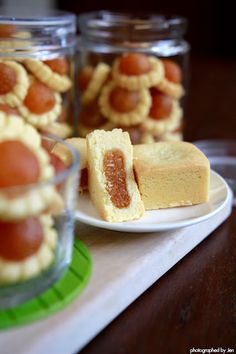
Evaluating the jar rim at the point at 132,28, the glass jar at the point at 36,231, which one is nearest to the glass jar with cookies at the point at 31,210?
the glass jar at the point at 36,231

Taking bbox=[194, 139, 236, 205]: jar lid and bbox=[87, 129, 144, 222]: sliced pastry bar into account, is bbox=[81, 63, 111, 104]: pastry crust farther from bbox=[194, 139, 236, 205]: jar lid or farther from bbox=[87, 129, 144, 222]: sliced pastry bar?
bbox=[87, 129, 144, 222]: sliced pastry bar

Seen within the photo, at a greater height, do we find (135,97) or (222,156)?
(135,97)

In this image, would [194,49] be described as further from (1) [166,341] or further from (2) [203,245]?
(1) [166,341]

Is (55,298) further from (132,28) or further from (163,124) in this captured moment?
(132,28)

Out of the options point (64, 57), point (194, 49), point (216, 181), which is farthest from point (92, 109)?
point (194, 49)

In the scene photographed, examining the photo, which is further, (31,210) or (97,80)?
(97,80)

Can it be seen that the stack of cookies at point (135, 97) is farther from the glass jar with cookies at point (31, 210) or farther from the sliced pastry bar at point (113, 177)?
the glass jar with cookies at point (31, 210)

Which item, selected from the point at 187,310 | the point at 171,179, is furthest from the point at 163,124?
the point at 187,310
